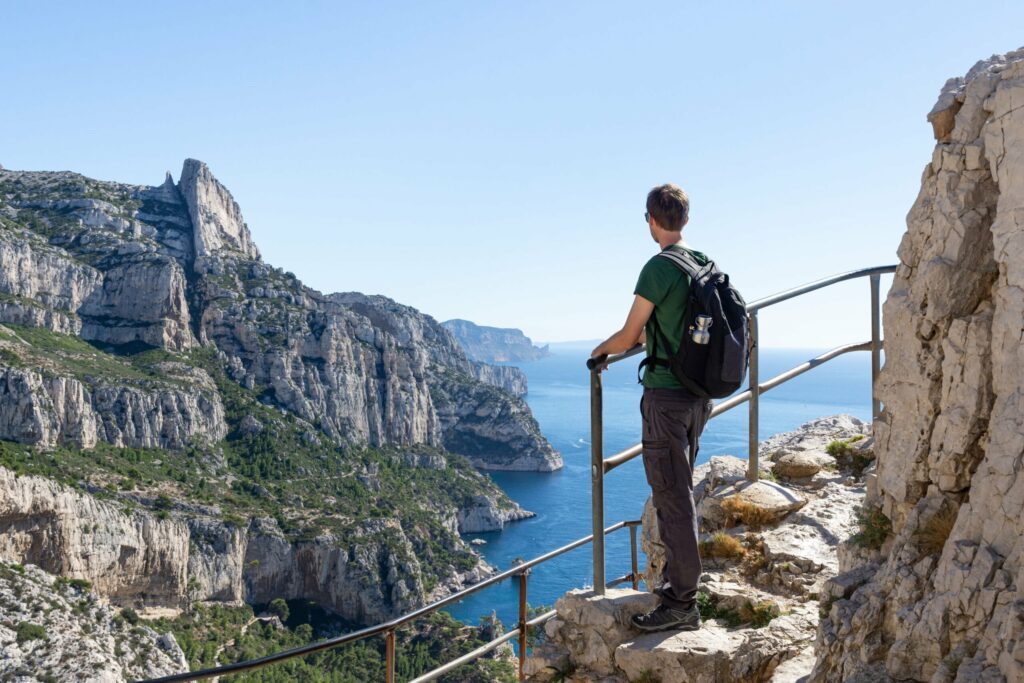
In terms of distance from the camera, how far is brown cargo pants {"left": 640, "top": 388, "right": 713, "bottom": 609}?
2.82m

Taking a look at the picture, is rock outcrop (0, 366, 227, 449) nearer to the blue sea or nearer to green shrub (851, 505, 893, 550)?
the blue sea

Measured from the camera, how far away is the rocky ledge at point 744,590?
8.99 ft

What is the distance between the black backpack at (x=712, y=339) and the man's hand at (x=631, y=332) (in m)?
0.13

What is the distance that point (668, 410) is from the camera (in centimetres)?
281

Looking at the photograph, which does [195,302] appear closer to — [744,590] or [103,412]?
[103,412]

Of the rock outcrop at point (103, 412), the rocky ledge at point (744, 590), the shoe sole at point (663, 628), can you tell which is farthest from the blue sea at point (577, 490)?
the shoe sole at point (663, 628)

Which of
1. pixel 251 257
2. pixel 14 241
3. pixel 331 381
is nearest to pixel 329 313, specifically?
pixel 331 381

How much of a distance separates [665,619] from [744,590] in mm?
604

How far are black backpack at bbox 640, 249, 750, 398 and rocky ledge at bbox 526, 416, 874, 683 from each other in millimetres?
757

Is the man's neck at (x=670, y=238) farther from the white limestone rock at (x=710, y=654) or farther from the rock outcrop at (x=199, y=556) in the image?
the rock outcrop at (x=199, y=556)

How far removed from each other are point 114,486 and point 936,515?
5374cm

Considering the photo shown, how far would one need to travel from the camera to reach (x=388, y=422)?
300 ft

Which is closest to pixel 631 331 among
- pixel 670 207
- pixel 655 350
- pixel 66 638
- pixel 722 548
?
pixel 655 350

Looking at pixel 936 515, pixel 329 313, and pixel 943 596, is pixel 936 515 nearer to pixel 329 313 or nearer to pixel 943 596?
pixel 943 596
